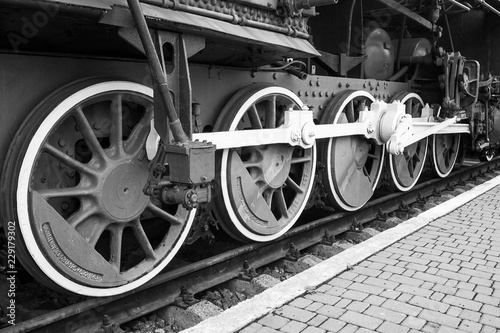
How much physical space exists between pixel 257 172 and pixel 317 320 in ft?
4.07

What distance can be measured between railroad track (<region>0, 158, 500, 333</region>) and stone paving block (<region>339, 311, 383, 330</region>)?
2.85ft

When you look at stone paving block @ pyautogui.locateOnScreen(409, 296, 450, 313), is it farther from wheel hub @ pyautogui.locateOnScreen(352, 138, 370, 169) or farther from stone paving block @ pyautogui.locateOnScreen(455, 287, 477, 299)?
Result: wheel hub @ pyautogui.locateOnScreen(352, 138, 370, 169)

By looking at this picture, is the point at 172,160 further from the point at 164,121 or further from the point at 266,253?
the point at 266,253

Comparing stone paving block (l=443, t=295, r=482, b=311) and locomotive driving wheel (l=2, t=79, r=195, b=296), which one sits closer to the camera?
locomotive driving wheel (l=2, t=79, r=195, b=296)

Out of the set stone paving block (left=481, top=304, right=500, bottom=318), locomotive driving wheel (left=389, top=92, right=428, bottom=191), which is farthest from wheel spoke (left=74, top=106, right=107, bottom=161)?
locomotive driving wheel (left=389, top=92, right=428, bottom=191)

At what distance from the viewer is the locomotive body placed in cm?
230

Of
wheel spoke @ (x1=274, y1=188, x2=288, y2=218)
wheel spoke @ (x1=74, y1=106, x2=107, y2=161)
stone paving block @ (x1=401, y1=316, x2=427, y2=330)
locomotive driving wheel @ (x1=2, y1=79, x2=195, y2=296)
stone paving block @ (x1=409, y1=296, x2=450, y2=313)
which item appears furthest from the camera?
wheel spoke @ (x1=274, y1=188, x2=288, y2=218)

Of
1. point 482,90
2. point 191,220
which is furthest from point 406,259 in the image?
point 482,90

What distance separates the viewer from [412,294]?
3.19m

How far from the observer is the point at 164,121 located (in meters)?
2.47

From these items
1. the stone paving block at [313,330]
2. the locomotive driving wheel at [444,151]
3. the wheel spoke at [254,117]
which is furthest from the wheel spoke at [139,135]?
the locomotive driving wheel at [444,151]

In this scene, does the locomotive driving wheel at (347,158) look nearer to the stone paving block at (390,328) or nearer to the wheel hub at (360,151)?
the wheel hub at (360,151)

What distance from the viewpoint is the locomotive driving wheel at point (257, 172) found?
3.37 m

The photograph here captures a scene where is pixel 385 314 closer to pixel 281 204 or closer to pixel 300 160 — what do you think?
pixel 281 204
